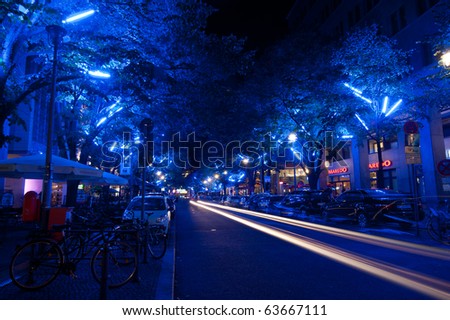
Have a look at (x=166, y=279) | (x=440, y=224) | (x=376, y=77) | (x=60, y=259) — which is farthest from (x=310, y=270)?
(x=376, y=77)

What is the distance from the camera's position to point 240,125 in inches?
1155

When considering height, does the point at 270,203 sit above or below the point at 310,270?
above

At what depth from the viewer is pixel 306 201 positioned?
25.5m

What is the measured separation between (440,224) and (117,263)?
33.9 feet

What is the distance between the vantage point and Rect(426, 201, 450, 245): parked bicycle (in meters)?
11.3

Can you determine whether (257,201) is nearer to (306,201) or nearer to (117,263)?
(306,201)

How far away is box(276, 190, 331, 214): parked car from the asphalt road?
13089 millimetres

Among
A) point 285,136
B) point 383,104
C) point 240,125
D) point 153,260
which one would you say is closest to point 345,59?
point 383,104

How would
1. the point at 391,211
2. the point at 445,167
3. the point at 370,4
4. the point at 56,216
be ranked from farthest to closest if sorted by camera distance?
1. the point at 370,4
2. the point at 391,211
3. the point at 445,167
4. the point at 56,216

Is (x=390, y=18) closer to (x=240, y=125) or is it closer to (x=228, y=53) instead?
(x=240, y=125)

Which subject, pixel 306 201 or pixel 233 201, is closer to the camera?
A: pixel 306 201

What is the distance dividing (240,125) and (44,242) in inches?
946

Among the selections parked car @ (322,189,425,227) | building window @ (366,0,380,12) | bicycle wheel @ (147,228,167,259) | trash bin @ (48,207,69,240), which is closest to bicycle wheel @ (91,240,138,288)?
trash bin @ (48,207,69,240)

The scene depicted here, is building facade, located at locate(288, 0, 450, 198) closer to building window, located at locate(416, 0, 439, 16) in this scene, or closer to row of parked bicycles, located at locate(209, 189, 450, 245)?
building window, located at locate(416, 0, 439, 16)
